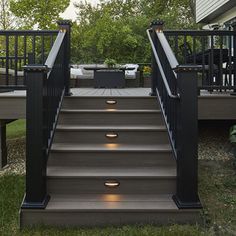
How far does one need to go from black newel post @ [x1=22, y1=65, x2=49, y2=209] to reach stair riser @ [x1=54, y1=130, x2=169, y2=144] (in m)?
0.92

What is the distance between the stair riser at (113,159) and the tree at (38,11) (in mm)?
14140

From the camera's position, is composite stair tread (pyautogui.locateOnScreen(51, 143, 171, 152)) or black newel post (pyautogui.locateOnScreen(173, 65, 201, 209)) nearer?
black newel post (pyautogui.locateOnScreen(173, 65, 201, 209))

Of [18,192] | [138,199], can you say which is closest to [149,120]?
[138,199]

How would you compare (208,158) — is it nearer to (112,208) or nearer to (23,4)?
(112,208)

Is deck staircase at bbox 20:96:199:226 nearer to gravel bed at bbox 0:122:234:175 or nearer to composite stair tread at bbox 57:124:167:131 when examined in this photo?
composite stair tread at bbox 57:124:167:131

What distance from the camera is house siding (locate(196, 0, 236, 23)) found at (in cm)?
891

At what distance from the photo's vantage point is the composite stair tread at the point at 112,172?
11.0 feet

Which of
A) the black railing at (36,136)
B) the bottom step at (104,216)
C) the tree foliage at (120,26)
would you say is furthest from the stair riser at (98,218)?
the tree foliage at (120,26)

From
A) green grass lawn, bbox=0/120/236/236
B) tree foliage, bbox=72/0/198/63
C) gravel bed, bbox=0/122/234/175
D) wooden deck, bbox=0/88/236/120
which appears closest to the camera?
green grass lawn, bbox=0/120/236/236

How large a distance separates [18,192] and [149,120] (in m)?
1.73

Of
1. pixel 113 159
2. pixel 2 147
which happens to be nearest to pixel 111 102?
pixel 113 159

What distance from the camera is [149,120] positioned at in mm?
4340

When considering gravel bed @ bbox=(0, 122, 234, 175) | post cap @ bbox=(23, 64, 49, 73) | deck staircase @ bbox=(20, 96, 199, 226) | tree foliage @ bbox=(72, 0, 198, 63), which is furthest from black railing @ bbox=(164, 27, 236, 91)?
tree foliage @ bbox=(72, 0, 198, 63)

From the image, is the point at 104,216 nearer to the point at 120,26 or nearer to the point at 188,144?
the point at 188,144
